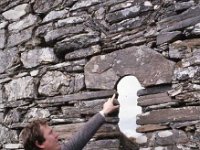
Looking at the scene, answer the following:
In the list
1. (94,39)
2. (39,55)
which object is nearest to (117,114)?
(94,39)

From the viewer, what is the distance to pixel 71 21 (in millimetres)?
4566

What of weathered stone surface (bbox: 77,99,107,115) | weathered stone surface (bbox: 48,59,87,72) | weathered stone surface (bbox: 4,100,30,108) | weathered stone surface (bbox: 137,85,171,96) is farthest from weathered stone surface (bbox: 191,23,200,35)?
weathered stone surface (bbox: 4,100,30,108)

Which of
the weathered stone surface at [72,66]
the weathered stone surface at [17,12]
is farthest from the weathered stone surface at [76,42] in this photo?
the weathered stone surface at [17,12]

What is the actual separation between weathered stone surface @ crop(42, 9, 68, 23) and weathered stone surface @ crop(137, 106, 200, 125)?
1.48 m

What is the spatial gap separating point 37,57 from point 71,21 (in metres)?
0.58

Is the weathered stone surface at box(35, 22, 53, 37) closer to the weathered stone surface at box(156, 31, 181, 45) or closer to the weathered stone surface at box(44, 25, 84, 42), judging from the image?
the weathered stone surface at box(44, 25, 84, 42)

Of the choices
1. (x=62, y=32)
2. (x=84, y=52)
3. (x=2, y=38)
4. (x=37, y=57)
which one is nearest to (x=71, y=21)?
(x=62, y=32)

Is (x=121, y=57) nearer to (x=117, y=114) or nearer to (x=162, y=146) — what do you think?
(x=117, y=114)

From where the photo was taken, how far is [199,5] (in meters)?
3.78

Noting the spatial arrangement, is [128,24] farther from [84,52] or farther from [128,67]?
[84,52]

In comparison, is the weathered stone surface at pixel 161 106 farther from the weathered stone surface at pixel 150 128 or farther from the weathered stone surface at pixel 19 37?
the weathered stone surface at pixel 19 37

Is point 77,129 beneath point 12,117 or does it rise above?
beneath

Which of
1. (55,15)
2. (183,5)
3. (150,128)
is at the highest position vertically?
(55,15)

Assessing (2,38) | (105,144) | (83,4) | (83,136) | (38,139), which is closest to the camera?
(38,139)
